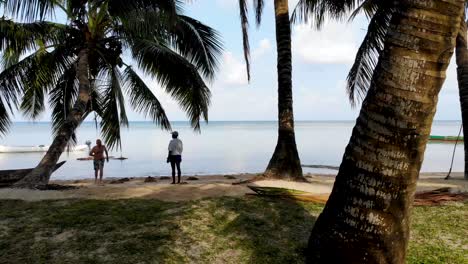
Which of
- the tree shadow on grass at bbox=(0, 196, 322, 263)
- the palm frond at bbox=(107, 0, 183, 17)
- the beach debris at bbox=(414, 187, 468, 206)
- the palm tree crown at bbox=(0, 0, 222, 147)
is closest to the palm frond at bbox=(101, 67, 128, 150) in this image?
the palm tree crown at bbox=(0, 0, 222, 147)

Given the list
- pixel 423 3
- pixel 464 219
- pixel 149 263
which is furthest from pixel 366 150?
pixel 464 219

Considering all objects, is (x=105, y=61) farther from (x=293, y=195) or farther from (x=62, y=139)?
(x=293, y=195)

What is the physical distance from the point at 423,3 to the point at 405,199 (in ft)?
5.38

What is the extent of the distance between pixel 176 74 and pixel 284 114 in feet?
10.9

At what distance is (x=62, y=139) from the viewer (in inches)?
436

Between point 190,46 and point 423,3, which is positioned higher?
point 190,46

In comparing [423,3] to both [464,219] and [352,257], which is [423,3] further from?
[464,219]

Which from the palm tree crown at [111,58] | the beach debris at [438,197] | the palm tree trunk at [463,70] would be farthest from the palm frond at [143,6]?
the palm tree trunk at [463,70]

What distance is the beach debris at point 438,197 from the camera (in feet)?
28.2

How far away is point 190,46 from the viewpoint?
13.1 metres

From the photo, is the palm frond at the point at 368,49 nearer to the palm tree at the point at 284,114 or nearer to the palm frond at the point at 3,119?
the palm tree at the point at 284,114

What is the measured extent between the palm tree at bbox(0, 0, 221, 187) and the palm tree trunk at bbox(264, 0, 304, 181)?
200 cm

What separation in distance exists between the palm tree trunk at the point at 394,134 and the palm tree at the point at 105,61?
7.63 metres

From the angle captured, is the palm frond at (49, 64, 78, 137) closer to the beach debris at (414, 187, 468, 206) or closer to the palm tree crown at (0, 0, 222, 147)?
the palm tree crown at (0, 0, 222, 147)
